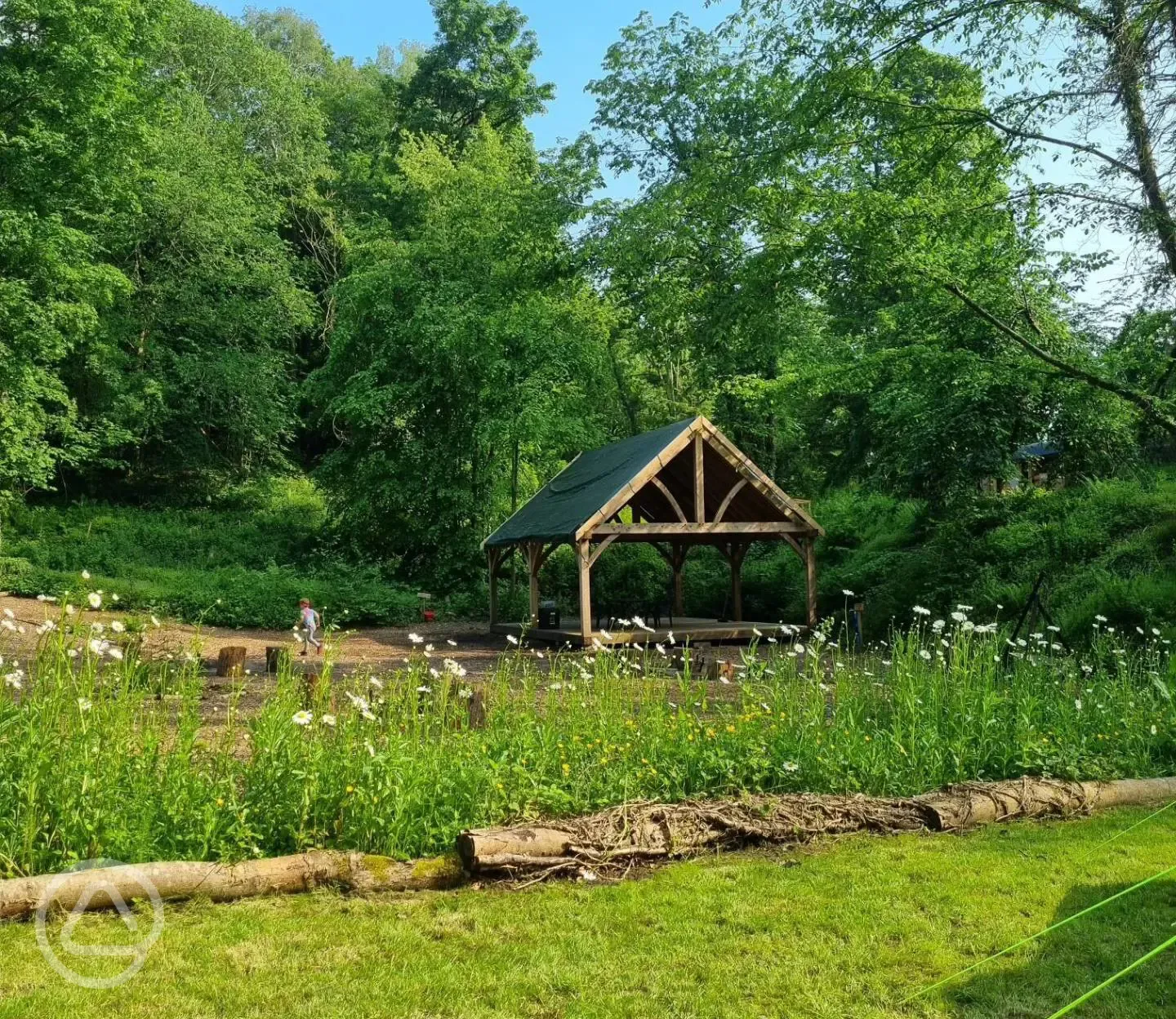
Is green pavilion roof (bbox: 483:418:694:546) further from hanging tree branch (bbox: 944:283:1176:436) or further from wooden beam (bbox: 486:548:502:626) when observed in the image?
hanging tree branch (bbox: 944:283:1176:436)

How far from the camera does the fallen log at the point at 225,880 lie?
394 cm

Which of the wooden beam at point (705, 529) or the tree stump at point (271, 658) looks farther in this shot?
the wooden beam at point (705, 529)

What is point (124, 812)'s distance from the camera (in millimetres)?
4359

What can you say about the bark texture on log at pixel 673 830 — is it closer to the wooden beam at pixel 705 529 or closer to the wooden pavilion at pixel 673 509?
the wooden pavilion at pixel 673 509

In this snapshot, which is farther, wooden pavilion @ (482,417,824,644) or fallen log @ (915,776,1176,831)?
wooden pavilion @ (482,417,824,644)

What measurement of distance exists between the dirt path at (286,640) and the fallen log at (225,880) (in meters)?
7.38

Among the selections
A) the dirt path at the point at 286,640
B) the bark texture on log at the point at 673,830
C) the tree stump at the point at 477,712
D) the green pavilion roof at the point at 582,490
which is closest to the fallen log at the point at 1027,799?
the bark texture on log at the point at 673,830

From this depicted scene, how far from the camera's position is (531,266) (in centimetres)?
2453

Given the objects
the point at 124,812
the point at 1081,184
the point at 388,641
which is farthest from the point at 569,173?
the point at 124,812

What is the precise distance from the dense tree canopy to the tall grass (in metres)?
6.45

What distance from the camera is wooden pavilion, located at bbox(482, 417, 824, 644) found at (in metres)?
15.3

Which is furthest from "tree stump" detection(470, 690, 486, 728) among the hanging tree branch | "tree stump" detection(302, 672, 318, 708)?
the hanging tree branch

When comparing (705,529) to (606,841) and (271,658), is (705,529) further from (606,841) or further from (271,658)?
(606,841)

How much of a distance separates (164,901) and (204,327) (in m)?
26.9
